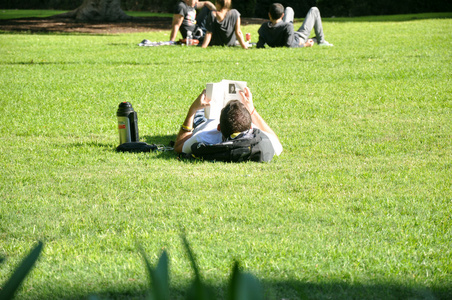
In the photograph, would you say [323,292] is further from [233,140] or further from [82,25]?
[82,25]

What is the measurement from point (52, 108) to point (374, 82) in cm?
542

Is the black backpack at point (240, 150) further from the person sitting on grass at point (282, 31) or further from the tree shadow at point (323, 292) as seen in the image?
the person sitting on grass at point (282, 31)

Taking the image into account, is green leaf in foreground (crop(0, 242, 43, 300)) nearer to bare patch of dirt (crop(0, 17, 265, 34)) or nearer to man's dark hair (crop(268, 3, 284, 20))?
man's dark hair (crop(268, 3, 284, 20))

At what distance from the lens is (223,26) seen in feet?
46.4

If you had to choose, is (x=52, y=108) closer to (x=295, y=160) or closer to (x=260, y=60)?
(x=295, y=160)

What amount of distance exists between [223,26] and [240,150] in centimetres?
932

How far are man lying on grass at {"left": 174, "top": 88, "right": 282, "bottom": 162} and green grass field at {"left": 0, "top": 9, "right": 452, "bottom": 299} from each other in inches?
5.2

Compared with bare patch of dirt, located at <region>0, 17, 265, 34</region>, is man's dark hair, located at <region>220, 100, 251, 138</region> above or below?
above

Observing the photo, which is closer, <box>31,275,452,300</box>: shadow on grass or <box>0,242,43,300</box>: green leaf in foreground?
<box>0,242,43,300</box>: green leaf in foreground

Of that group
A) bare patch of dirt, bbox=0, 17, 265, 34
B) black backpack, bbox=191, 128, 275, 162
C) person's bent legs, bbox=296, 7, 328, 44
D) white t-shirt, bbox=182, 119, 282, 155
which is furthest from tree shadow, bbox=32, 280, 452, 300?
bare patch of dirt, bbox=0, 17, 265, 34

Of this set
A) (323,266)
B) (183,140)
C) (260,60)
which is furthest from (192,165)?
(260,60)

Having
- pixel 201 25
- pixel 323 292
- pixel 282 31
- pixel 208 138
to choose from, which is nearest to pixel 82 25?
pixel 201 25

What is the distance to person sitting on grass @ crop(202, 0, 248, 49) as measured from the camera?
14.0 m

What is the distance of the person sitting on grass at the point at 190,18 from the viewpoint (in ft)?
48.7
